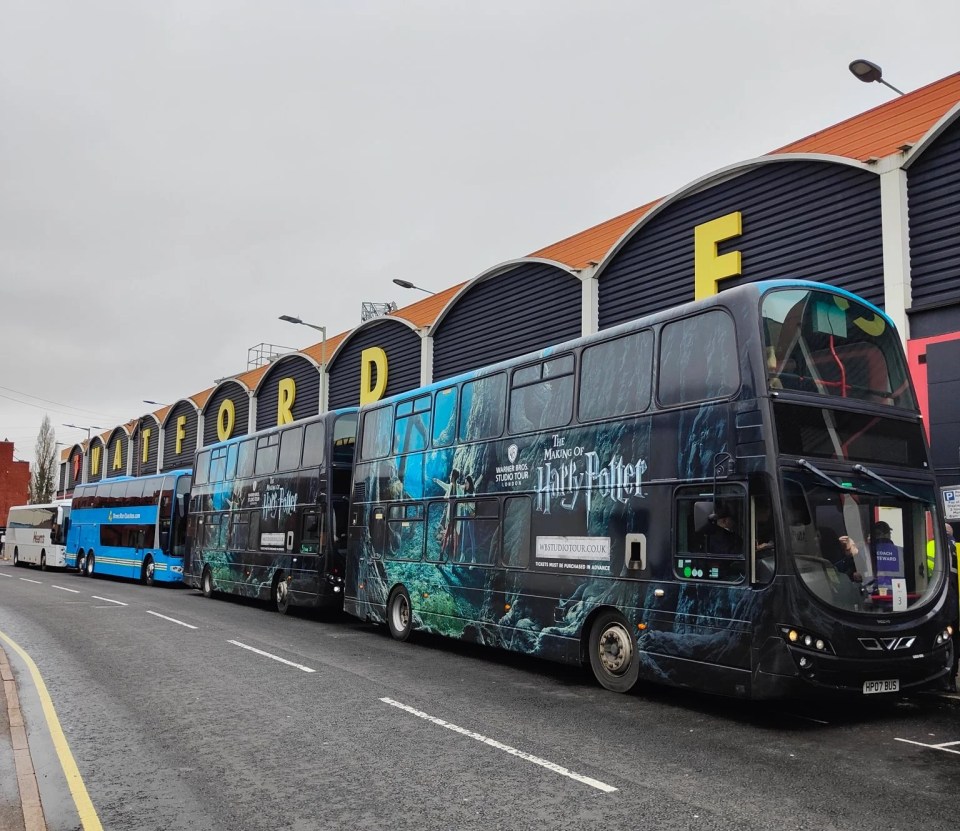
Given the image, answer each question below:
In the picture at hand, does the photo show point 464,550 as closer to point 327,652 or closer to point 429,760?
point 327,652

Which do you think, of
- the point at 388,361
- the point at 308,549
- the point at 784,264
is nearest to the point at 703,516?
the point at 784,264

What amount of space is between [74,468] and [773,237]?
6253 cm

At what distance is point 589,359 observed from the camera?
426 inches

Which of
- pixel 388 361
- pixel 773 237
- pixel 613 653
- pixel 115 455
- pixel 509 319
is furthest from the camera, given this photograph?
pixel 115 455

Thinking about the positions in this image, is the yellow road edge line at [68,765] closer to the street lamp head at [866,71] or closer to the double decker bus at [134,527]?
the street lamp head at [866,71]

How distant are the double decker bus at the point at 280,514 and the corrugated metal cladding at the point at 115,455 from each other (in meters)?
31.0

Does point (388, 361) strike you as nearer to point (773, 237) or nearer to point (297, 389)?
point (297, 389)

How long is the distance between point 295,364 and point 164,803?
2803cm

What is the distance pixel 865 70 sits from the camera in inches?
470

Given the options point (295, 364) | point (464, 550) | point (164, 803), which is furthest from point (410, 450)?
point (295, 364)

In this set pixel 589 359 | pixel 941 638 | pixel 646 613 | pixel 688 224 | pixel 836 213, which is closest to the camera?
pixel 941 638

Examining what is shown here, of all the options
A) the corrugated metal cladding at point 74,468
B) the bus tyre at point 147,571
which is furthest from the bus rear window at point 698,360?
the corrugated metal cladding at point 74,468

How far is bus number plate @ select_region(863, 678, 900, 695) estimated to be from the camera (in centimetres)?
801

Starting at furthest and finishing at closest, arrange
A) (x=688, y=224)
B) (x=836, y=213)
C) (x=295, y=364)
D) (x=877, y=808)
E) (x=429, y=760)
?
(x=295, y=364)
(x=688, y=224)
(x=836, y=213)
(x=429, y=760)
(x=877, y=808)
